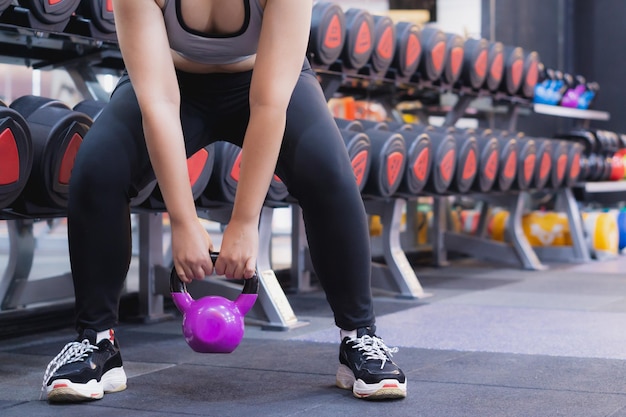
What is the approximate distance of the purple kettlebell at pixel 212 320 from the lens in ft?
4.46

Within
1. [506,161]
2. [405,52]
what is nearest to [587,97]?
[506,161]

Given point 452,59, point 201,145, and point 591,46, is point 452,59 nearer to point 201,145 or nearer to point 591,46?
point 201,145

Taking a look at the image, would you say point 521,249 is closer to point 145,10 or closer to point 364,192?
point 364,192

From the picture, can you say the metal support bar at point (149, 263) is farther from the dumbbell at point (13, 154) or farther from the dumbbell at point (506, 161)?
the dumbbell at point (506, 161)

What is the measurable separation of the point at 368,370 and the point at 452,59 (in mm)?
2151

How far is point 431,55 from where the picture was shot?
3.27 m

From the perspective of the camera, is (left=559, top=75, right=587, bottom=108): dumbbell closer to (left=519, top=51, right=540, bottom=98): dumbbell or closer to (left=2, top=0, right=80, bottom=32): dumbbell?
(left=519, top=51, right=540, bottom=98): dumbbell

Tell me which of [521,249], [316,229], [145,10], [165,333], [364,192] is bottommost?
[521,249]

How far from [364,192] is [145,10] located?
4.71 ft

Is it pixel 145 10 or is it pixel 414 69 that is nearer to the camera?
pixel 145 10

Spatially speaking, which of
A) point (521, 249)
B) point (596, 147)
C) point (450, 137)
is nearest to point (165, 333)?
point (450, 137)

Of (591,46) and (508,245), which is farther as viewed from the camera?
(591,46)

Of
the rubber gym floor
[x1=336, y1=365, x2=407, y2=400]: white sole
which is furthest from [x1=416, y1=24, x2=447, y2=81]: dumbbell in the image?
[x1=336, y1=365, x2=407, y2=400]: white sole

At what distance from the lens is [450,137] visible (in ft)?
10.2
